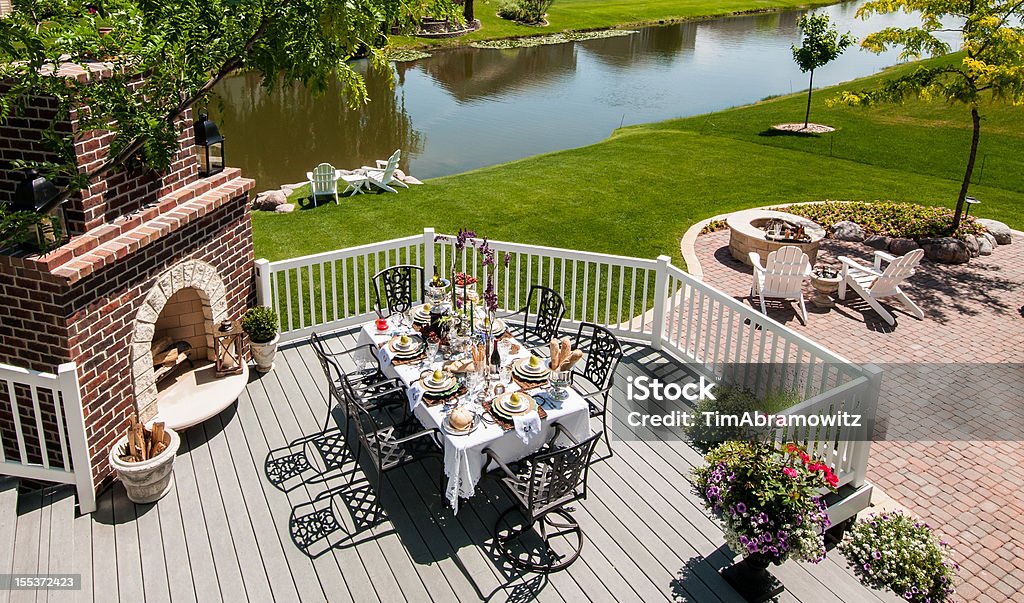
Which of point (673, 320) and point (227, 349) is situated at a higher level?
point (227, 349)

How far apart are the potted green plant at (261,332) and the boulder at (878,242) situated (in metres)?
10.6

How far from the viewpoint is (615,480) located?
6.76m

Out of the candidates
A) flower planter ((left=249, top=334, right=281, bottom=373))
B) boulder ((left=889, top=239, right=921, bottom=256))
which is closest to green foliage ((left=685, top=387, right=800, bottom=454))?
flower planter ((left=249, top=334, right=281, bottom=373))

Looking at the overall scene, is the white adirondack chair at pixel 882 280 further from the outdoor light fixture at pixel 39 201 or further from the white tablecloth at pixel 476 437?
the outdoor light fixture at pixel 39 201

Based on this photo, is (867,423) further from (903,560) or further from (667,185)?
(667,185)

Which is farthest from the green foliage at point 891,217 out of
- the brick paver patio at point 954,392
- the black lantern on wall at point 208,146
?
the black lantern on wall at point 208,146

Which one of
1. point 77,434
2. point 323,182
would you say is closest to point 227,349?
point 77,434

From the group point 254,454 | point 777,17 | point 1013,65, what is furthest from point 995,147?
point 777,17

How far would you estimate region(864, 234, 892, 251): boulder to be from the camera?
43.8 feet

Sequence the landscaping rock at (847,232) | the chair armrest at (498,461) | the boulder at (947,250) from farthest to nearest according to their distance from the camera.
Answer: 1. the landscaping rock at (847,232)
2. the boulder at (947,250)
3. the chair armrest at (498,461)

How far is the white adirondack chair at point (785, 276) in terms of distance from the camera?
10.8 m

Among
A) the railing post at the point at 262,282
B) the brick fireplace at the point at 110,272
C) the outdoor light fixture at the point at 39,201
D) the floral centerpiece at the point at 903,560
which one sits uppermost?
the outdoor light fixture at the point at 39,201

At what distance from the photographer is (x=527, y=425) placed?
6141 millimetres

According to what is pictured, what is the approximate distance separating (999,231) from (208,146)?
546 inches
